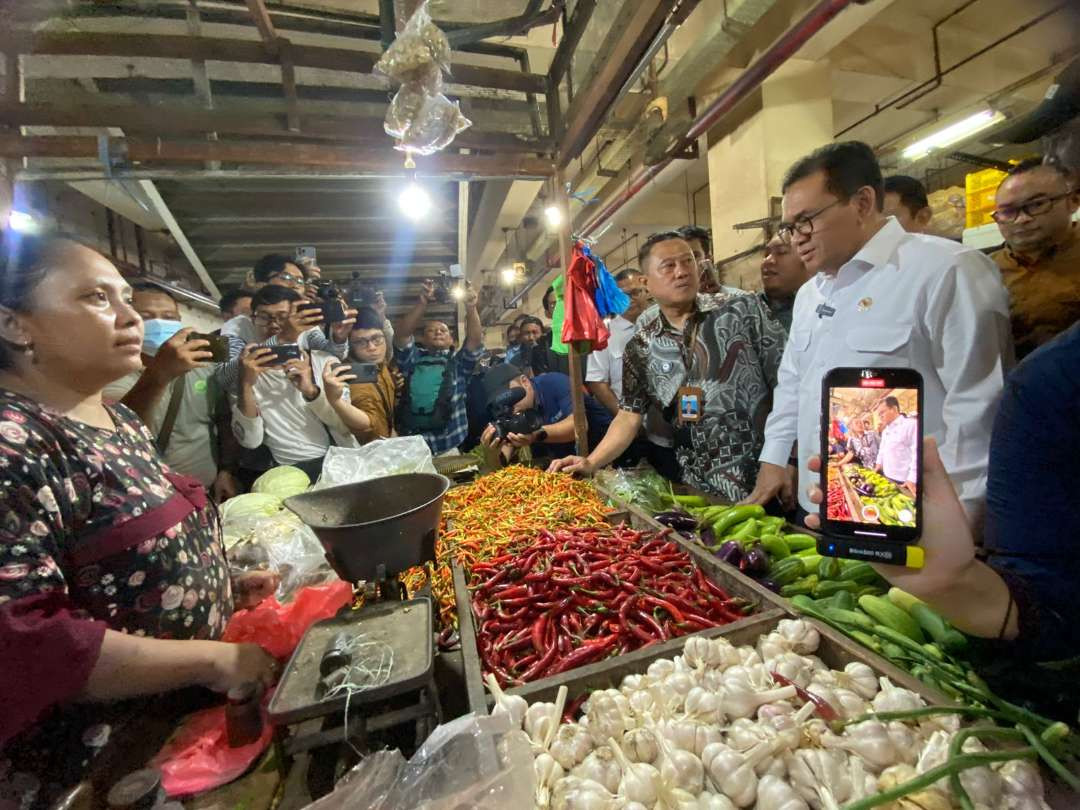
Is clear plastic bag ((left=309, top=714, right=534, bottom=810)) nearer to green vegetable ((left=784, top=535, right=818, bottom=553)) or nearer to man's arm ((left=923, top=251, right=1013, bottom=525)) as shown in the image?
green vegetable ((left=784, top=535, right=818, bottom=553))

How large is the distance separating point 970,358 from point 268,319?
4417mm

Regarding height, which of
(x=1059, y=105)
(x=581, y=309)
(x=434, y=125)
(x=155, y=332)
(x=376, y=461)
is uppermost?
(x=434, y=125)

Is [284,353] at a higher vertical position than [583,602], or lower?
higher

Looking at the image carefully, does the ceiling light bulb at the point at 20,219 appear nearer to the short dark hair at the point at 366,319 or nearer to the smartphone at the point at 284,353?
the smartphone at the point at 284,353

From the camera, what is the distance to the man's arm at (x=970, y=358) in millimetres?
1880

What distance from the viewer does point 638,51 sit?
242 cm

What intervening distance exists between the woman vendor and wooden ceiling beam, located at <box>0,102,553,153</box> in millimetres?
2033

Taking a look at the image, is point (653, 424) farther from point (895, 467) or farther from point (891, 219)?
point (895, 467)

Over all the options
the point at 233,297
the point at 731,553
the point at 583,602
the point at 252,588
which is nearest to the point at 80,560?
the point at 252,588

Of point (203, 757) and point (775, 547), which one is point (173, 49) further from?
point (775, 547)

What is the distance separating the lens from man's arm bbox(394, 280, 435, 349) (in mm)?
4996

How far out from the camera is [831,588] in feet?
6.29

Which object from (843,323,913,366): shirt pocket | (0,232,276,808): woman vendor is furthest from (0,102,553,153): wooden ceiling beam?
(843,323,913,366): shirt pocket

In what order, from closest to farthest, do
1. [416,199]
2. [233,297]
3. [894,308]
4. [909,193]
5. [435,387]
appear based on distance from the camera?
[894,308] < [909,193] < [416,199] < [233,297] < [435,387]
